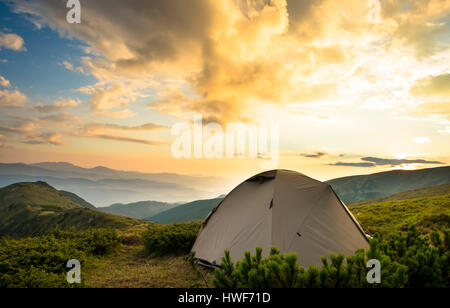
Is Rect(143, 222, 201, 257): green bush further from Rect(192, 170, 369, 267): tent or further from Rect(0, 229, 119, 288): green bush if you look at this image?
Rect(0, 229, 119, 288): green bush

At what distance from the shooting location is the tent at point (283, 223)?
28.6ft

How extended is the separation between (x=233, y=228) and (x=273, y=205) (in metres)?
2.02

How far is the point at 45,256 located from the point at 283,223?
9930 mm

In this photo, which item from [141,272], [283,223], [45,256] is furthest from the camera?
[141,272]

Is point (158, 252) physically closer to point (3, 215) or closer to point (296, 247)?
point (296, 247)

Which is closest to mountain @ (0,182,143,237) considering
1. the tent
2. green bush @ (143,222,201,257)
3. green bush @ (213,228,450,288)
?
green bush @ (143,222,201,257)

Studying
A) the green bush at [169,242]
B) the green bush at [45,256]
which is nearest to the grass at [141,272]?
Answer: the green bush at [169,242]

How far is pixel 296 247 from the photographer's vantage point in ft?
28.0

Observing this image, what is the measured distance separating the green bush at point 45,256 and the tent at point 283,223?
556cm

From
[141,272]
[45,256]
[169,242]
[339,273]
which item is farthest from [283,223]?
[45,256]

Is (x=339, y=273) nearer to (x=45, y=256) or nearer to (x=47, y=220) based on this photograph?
(x=45, y=256)

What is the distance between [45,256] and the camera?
9.71 metres

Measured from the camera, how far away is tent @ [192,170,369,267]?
8.71 metres
